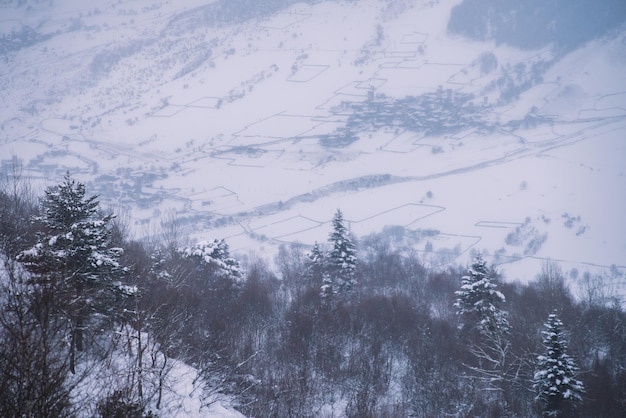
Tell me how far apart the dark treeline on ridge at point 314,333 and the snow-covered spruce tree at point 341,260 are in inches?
3.5

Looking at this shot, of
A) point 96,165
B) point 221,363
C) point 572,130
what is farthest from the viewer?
point 572,130

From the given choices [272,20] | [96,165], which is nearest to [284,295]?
[96,165]

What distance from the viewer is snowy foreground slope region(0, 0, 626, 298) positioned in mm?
64062

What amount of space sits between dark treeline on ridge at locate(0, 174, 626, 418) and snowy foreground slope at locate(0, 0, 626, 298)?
73.0ft

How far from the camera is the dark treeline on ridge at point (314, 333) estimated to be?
10719 mm

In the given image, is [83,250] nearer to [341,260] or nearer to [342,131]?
[341,260]

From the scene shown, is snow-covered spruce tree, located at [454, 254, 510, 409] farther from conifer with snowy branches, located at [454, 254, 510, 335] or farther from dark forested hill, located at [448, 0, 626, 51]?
dark forested hill, located at [448, 0, 626, 51]

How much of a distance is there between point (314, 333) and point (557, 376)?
11.3 meters

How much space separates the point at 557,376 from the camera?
1576 cm

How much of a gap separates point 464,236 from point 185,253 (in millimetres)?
42868

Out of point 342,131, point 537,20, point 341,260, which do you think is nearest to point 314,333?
point 341,260

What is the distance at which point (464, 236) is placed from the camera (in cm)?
6012

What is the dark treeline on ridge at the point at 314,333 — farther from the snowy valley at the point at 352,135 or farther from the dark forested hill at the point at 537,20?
the dark forested hill at the point at 537,20

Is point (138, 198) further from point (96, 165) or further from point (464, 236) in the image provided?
point (464, 236)
